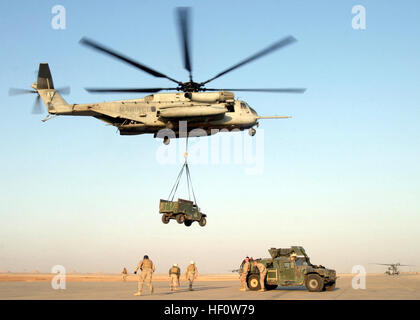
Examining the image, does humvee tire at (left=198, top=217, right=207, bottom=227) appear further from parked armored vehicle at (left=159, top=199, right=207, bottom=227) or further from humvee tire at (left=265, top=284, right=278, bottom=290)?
humvee tire at (left=265, top=284, right=278, bottom=290)

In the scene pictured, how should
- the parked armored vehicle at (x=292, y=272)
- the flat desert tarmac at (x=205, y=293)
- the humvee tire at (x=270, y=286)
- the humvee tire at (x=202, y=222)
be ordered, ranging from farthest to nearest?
the humvee tire at (x=202, y=222)
the humvee tire at (x=270, y=286)
the parked armored vehicle at (x=292, y=272)
the flat desert tarmac at (x=205, y=293)

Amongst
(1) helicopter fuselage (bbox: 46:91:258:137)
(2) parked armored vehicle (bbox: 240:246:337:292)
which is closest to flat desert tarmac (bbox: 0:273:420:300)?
(2) parked armored vehicle (bbox: 240:246:337:292)

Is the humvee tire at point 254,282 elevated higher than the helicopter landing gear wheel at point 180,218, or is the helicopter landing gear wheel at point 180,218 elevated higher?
the helicopter landing gear wheel at point 180,218

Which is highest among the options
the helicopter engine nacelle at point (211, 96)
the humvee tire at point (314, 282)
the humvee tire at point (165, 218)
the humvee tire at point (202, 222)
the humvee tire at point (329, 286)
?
the helicopter engine nacelle at point (211, 96)

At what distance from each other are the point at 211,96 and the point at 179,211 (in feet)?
18.6

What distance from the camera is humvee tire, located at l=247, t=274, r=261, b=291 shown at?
62.4 feet

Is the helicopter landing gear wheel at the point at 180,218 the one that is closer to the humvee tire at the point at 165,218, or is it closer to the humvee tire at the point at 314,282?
the humvee tire at the point at 165,218

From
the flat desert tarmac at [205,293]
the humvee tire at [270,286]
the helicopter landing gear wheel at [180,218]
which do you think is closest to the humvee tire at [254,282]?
the humvee tire at [270,286]

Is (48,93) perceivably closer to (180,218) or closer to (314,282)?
(180,218)

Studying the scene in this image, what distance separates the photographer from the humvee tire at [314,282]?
58.6ft

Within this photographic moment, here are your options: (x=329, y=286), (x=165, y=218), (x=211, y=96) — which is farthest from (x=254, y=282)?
(x=211, y=96)

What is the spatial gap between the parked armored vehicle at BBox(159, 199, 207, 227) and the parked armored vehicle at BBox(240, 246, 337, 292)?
4.94 meters

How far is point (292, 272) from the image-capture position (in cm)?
1842

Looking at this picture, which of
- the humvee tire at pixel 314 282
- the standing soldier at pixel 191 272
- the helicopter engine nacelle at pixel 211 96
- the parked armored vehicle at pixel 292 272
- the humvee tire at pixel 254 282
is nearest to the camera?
the humvee tire at pixel 314 282
